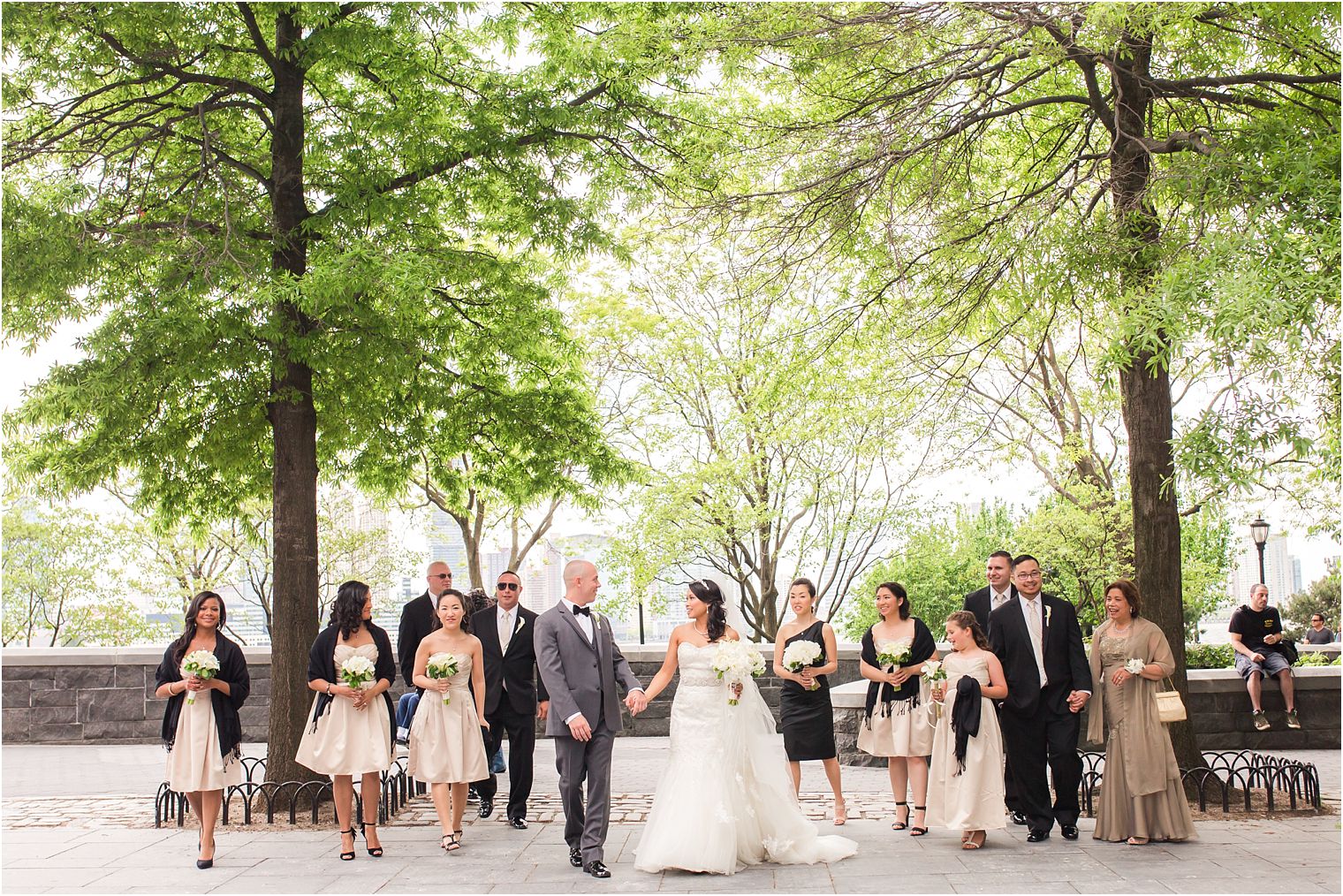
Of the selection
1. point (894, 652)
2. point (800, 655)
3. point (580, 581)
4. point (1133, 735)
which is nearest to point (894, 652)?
point (894, 652)

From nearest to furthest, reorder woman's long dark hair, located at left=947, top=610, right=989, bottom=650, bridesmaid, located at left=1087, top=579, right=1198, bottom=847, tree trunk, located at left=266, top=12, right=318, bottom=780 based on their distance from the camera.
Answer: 1. bridesmaid, located at left=1087, top=579, right=1198, bottom=847
2. woman's long dark hair, located at left=947, top=610, right=989, bottom=650
3. tree trunk, located at left=266, top=12, right=318, bottom=780

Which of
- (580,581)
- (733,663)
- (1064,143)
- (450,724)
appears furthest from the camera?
(1064,143)

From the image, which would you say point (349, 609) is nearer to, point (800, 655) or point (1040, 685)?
point (800, 655)

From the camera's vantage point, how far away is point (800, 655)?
8469 millimetres

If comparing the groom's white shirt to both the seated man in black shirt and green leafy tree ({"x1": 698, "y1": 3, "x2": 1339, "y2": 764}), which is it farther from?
the seated man in black shirt

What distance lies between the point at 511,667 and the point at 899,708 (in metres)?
3.37

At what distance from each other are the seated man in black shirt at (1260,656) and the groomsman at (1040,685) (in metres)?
5.12

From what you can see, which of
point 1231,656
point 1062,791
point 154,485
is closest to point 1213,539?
point 1231,656

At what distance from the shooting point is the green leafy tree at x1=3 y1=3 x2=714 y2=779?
8953 millimetres

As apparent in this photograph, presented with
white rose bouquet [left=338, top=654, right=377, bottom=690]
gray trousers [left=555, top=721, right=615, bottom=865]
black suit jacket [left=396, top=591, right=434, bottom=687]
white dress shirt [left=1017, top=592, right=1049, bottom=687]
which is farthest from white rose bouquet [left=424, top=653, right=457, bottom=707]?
white dress shirt [left=1017, top=592, right=1049, bottom=687]

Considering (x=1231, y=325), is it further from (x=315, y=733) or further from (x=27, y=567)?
(x=27, y=567)

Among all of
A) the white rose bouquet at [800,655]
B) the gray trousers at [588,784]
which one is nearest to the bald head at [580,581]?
the gray trousers at [588,784]

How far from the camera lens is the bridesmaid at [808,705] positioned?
8836 mm

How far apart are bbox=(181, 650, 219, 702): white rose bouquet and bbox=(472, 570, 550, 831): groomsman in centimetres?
253
